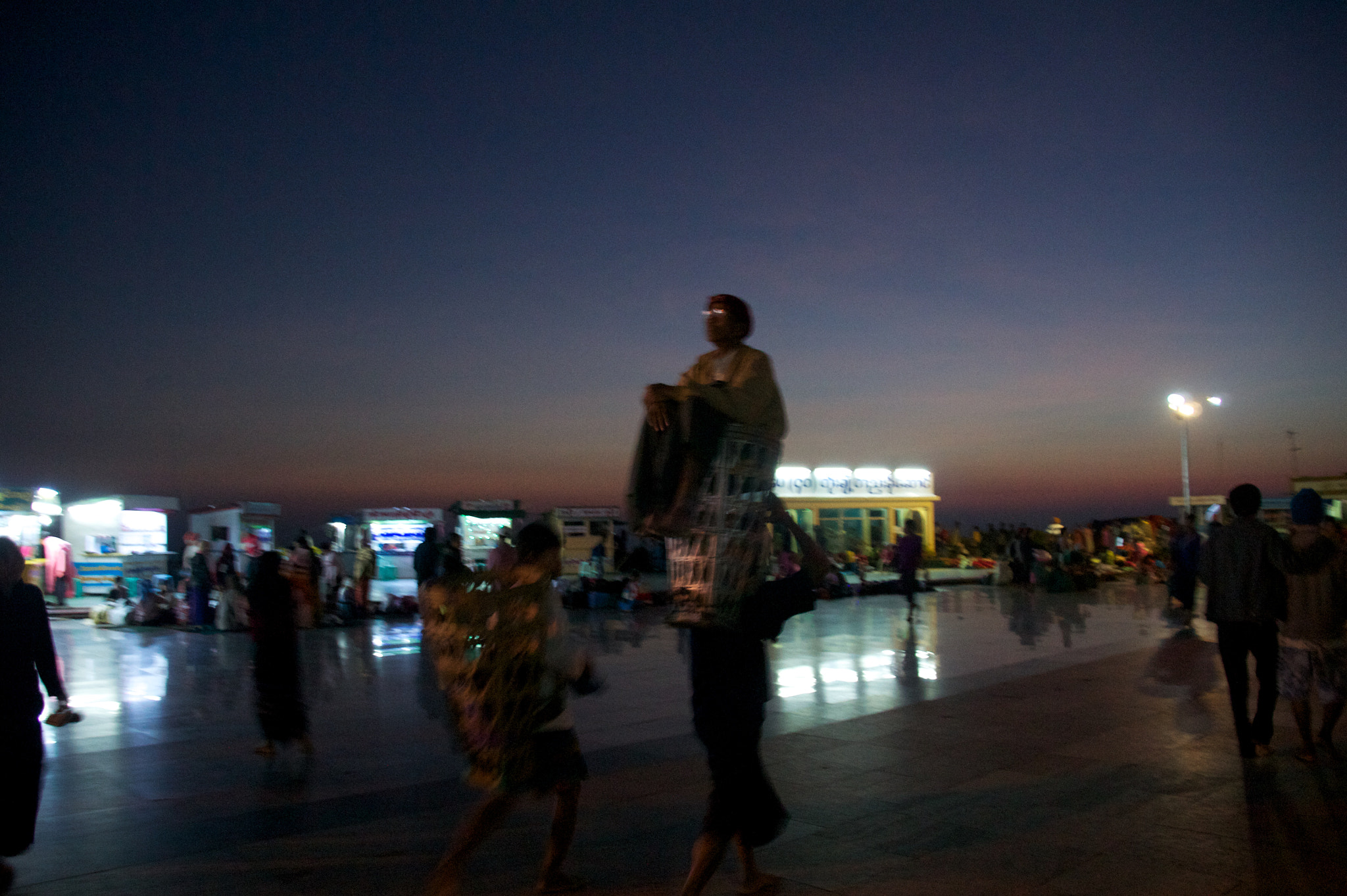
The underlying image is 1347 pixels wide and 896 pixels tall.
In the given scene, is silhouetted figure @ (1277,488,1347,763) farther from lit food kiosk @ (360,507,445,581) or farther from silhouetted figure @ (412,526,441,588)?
lit food kiosk @ (360,507,445,581)

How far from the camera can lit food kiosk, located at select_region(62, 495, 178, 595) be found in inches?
926

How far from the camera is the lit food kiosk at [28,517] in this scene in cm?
2281

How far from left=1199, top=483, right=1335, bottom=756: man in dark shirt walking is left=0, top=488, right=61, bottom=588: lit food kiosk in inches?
1002

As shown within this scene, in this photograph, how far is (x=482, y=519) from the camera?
26078 mm

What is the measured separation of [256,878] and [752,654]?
7.93 feet

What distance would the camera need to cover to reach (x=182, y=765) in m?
6.01

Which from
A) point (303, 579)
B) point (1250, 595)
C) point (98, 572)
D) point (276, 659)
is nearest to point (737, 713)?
point (1250, 595)

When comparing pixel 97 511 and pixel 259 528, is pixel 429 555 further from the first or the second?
pixel 97 511

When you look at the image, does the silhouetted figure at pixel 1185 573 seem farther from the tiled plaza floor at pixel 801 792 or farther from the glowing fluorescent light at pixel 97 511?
the glowing fluorescent light at pixel 97 511

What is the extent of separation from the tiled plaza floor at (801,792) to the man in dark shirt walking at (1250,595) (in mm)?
322

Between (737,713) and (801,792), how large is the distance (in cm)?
209

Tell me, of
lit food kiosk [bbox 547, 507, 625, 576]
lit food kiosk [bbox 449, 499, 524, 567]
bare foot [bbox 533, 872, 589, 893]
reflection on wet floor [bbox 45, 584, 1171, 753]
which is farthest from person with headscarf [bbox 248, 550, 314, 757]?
lit food kiosk [bbox 547, 507, 625, 576]

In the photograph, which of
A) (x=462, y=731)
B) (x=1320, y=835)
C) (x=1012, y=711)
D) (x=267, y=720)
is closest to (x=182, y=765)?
(x=267, y=720)

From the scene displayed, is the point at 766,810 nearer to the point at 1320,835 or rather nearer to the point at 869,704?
the point at 1320,835
